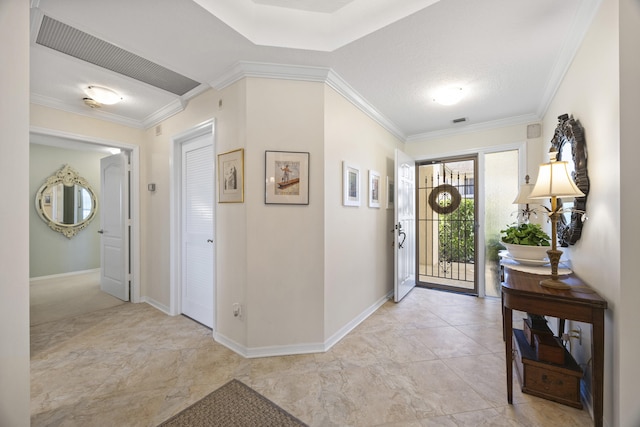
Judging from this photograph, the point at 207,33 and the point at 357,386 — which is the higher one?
the point at 207,33

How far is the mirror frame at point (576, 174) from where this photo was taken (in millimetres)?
1699

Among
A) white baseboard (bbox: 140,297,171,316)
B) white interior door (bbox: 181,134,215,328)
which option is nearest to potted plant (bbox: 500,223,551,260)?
white interior door (bbox: 181,134,215,328)

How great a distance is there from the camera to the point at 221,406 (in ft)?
5.29

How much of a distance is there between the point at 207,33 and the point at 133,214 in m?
2.74

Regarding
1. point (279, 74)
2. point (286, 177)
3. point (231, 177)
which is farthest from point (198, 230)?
point (279, 74)

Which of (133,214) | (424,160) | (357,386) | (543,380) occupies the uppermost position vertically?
(424,160)

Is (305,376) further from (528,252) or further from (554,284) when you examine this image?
(528,252)

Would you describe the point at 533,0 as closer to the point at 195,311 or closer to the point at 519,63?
the point at 519,63

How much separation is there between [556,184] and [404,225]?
7.01 ft

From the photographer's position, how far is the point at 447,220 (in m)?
4.36

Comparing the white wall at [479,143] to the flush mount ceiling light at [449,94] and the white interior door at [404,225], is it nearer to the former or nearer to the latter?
the white interior door at [404,225]

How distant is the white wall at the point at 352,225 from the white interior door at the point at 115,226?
295 centimetres

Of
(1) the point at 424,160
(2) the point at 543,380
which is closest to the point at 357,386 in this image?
(2) the point at 543,380

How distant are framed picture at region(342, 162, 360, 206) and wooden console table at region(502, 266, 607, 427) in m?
1.46
